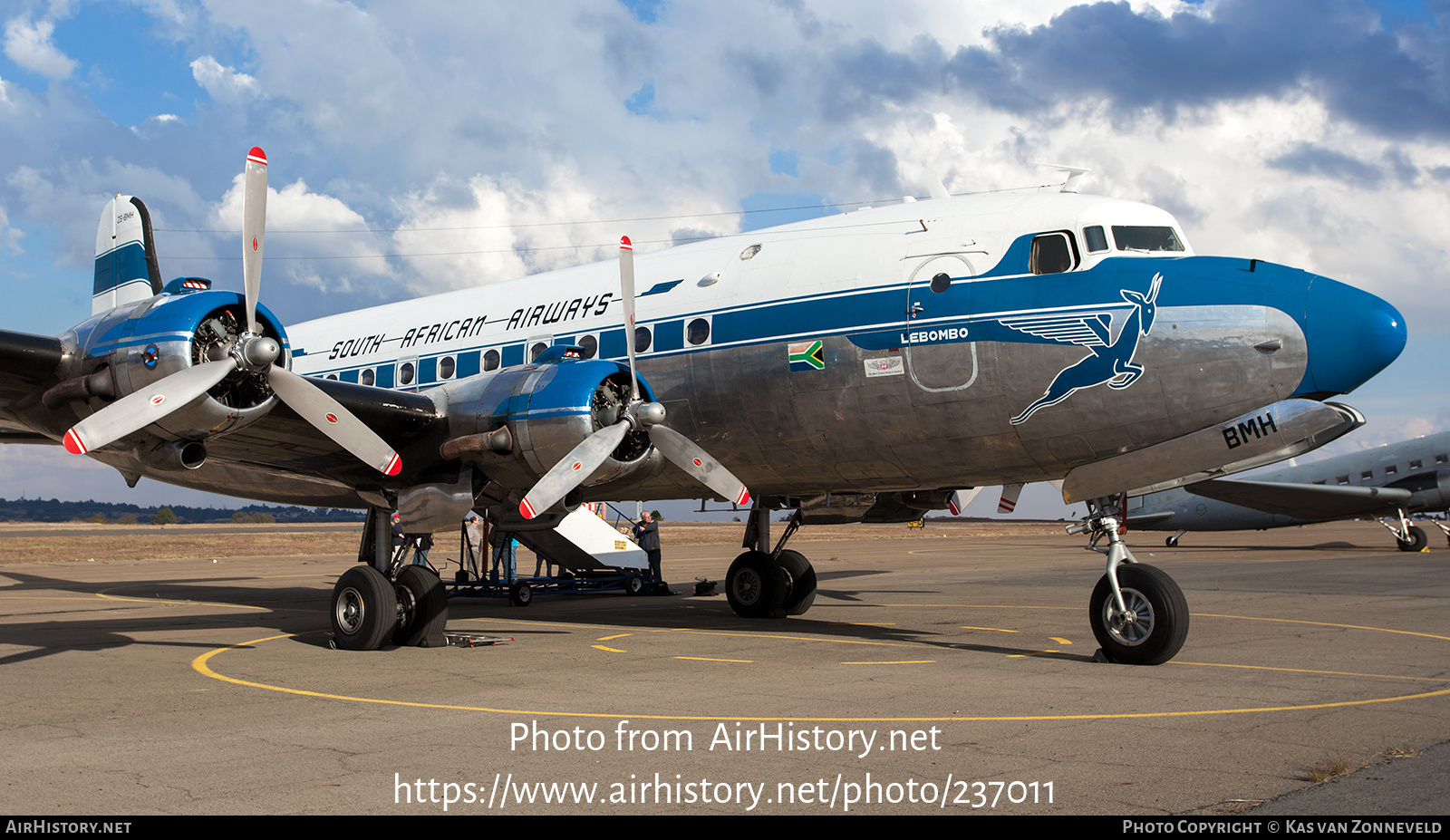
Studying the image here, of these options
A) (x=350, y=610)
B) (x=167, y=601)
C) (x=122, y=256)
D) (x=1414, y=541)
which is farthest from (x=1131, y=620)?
(x=1414, y=541)

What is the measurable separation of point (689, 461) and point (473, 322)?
4.90 m

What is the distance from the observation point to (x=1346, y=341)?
9.07 meters

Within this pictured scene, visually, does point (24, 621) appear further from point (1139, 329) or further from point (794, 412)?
point (1139, 329)

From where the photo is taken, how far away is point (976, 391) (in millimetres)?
10312

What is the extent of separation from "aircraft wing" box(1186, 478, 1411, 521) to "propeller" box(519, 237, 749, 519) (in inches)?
1187

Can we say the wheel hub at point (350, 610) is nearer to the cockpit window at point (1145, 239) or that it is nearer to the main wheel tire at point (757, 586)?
the main wheel tire at point (757, 586)

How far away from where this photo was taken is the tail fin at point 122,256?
13594mm

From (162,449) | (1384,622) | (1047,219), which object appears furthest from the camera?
(1384,622)

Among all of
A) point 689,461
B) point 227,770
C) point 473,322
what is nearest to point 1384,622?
point 689,461

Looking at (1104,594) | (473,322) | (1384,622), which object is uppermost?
(473,322)

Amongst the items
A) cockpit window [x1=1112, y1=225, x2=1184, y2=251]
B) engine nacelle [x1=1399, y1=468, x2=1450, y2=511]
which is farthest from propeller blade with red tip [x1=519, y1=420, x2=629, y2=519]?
engine nacelle [x1=1399, y1=468, x2=1450, y2=511]

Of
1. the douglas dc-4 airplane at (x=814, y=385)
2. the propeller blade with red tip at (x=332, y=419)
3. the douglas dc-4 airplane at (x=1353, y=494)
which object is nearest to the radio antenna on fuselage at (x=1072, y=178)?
the douglas dc-4 airplane at (x=814, y=385)

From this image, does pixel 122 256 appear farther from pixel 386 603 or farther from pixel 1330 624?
pixel 1330 624

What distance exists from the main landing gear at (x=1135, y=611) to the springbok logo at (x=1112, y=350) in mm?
1575
